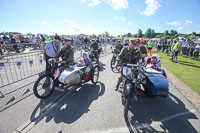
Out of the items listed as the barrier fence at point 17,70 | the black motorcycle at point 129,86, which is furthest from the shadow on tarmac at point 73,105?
the barrier fence at point 17,70

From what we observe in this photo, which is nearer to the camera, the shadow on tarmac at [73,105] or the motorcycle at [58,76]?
the shadow on tarmac at [73,105]

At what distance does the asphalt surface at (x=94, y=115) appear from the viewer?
8.48ft

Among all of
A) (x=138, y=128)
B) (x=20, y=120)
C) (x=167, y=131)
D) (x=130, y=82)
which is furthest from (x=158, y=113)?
(x=20, y=120)

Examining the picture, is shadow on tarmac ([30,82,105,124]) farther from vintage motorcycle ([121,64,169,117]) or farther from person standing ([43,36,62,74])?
person standing ([43,36,62,74])

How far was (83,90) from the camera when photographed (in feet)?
14.6

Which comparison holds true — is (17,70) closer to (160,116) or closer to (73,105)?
(73,105)

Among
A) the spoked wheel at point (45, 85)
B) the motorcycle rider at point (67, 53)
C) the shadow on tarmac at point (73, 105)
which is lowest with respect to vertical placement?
the shadow on tarmac at point (73, 105)

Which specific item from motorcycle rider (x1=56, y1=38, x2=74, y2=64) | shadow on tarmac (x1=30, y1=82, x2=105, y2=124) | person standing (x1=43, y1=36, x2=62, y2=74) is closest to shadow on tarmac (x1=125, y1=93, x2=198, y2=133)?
shadow on tarmac (x1=30, y1=82, x2=105, y2=124)

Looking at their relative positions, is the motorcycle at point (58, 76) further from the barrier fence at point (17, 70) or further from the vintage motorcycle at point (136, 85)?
the vintage motorcycle at point (136, 85)

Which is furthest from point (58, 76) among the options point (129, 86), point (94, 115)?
point (129, 86)

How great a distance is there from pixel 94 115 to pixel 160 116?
1.84 meters

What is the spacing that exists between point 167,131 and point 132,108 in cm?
103

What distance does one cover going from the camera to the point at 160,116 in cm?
309

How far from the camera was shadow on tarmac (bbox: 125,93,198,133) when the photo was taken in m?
2.66
